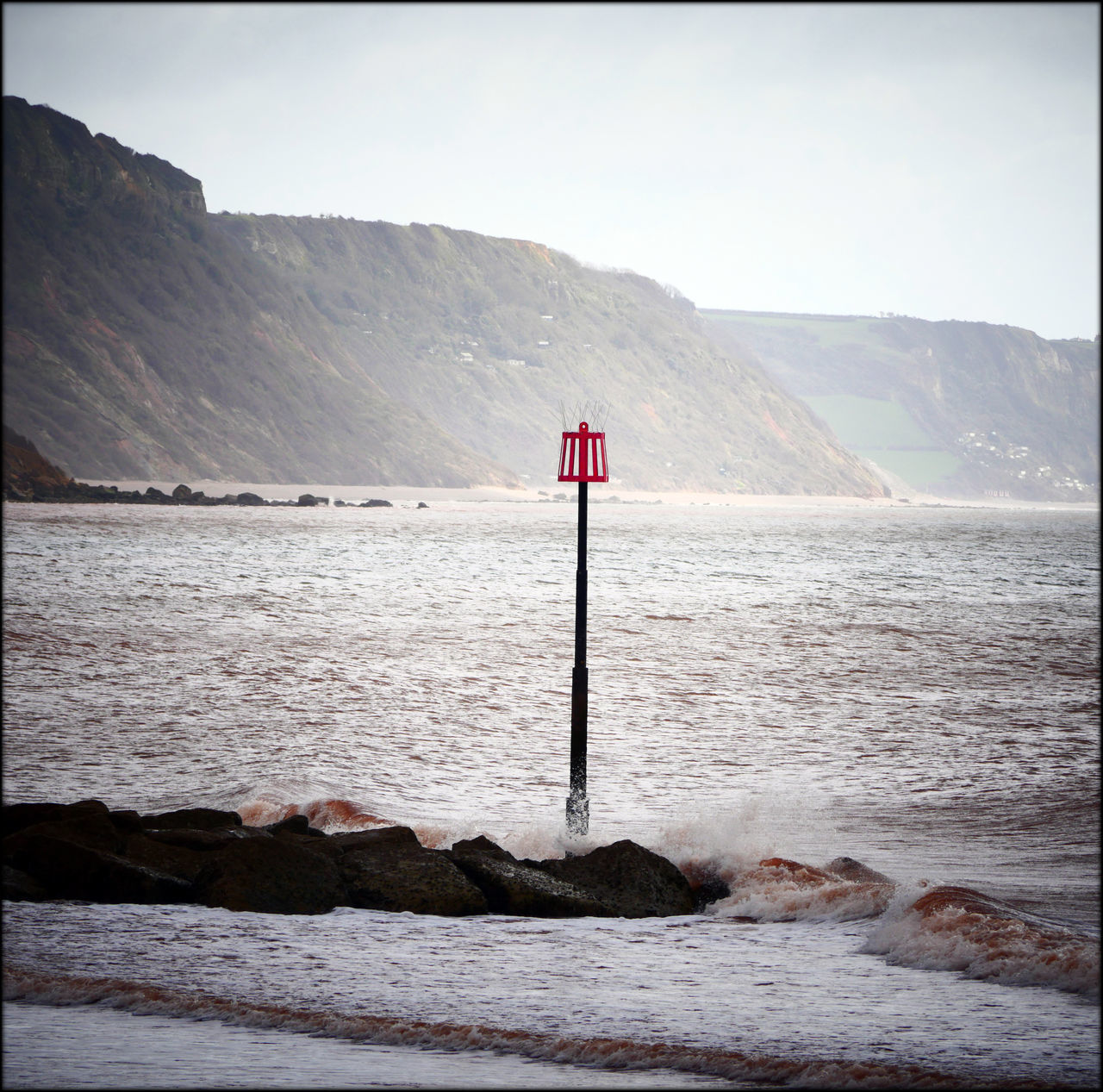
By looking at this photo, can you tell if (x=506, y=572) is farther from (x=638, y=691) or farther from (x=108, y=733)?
(x=108, y=733)

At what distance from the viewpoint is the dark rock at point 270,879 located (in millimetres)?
6863

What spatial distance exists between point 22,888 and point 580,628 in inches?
190

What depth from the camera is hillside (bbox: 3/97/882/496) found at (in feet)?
287

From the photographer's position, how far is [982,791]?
11359mm

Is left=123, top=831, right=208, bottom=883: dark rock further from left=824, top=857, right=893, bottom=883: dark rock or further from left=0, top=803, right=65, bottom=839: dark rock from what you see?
left=824, top=857, right=893, bottom=883: dark rock

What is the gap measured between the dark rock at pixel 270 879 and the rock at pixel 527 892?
33.0 inches

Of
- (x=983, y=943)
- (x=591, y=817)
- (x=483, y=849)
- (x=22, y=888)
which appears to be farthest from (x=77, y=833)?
(x=983, y=943)

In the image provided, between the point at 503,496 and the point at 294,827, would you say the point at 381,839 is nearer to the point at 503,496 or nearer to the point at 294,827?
the point at 294,827

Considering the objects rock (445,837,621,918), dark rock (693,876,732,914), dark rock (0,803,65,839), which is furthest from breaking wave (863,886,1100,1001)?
dark rock (0,803,65,839)

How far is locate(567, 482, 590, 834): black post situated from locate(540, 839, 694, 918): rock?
1.76 meters

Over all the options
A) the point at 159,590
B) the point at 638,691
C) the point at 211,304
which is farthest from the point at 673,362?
the point at 638,691

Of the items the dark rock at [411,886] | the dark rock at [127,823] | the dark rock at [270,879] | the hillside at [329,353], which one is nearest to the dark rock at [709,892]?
the dark rock at [411,886]

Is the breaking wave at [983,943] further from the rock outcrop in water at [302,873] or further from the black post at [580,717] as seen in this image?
the black post at [580,717]

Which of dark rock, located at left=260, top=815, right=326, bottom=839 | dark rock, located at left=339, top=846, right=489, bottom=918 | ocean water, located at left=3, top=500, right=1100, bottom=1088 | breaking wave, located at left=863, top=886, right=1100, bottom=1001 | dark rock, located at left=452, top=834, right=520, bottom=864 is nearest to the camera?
ocean water, located at left=3, top=500, right=1100, bottom=1088
